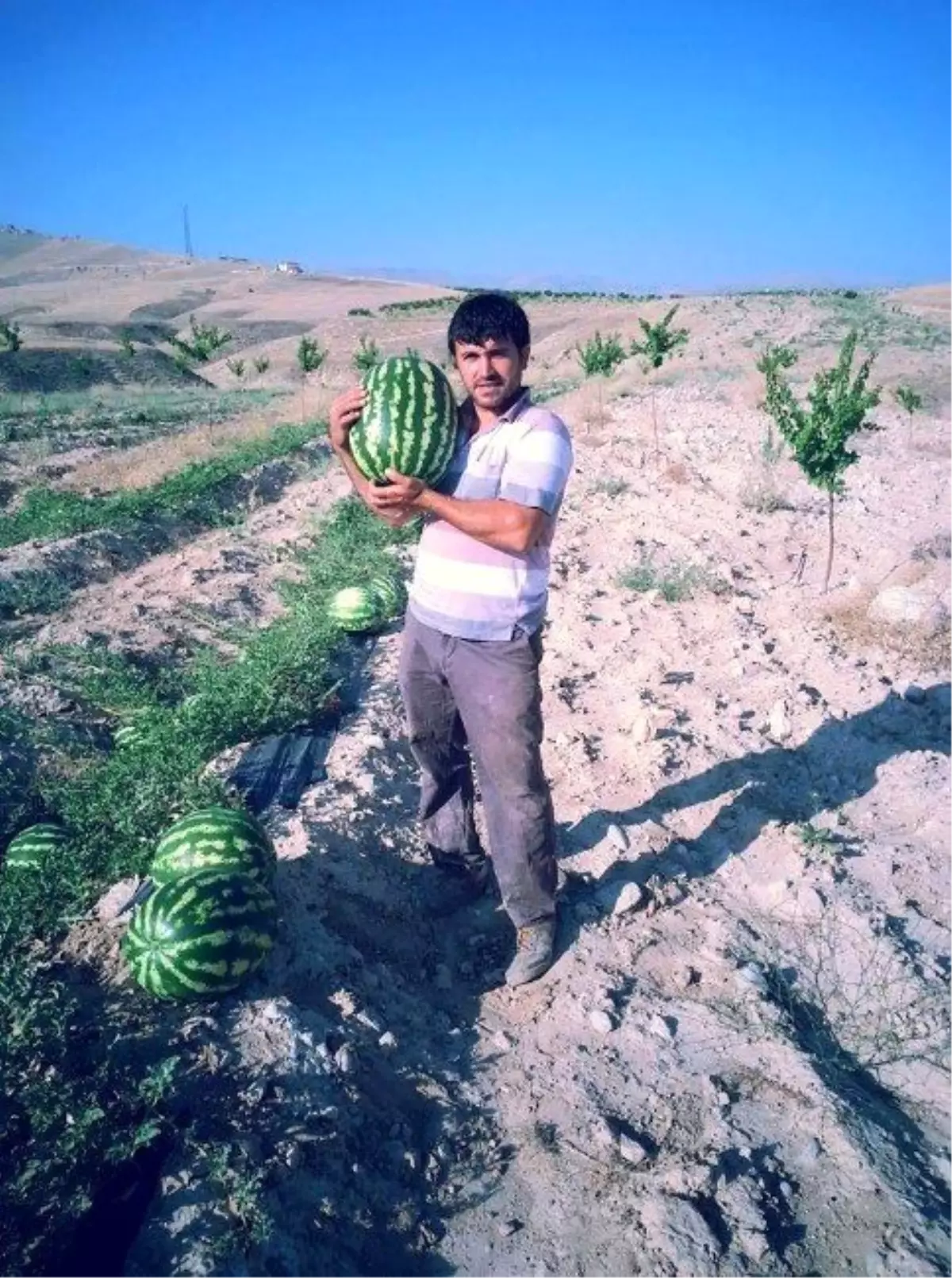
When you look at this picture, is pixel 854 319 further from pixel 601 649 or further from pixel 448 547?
pixel 448 547


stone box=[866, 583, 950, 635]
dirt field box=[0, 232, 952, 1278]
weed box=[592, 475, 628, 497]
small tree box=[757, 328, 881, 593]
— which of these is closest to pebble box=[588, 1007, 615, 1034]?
dirt field box=[0, 232, 952, 1278]

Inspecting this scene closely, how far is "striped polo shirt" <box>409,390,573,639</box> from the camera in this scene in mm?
2719

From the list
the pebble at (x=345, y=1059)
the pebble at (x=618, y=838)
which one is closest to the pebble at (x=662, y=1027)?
the pebble at (x=618, y=838)

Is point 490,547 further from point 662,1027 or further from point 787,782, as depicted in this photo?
point 787,782

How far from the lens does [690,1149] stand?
2.60m

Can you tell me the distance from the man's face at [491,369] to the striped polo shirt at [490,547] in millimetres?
75

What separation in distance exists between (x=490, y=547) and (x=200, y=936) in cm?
165

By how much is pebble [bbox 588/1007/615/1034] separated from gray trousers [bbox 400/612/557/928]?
40 centimetres

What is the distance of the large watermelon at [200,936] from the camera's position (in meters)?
2.78

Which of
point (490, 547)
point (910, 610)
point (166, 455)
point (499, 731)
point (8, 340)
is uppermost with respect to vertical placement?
point (490, 547)

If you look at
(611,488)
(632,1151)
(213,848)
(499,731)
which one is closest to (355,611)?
(213,848)

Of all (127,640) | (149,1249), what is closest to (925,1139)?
(149,1249)

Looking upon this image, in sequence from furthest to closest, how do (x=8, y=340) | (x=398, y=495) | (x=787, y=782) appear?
(x=8, y=340) < (x=787, y=782) < (x=398, y=495)

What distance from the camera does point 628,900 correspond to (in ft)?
11.8
